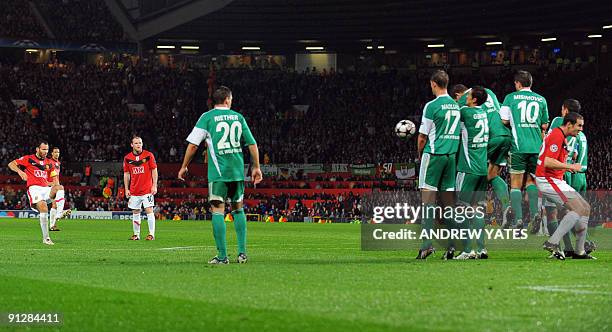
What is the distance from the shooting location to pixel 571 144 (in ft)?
54.9

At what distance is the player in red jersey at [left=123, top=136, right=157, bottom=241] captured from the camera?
24297mm

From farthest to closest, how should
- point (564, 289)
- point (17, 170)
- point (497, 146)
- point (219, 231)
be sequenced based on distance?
point (17, 170)
point (497, 146)
point (219, 231)
point (564, 289)

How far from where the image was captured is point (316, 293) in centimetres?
969

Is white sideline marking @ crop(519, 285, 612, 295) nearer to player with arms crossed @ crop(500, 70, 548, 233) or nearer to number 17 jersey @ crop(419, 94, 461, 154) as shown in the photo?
number 17 jersey @ crop(419, 94, 461, 154)

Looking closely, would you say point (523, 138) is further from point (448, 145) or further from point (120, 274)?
point (120, 274)

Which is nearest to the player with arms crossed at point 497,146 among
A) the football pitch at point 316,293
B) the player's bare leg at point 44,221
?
the football pitch at point 316,293

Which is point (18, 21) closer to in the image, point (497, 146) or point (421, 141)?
point (497, 146)

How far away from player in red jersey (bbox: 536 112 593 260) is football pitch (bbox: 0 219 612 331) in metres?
0.46

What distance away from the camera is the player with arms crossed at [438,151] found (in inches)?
579

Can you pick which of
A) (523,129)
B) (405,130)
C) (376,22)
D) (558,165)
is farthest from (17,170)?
(376,22)

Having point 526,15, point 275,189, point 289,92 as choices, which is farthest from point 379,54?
point 275,189

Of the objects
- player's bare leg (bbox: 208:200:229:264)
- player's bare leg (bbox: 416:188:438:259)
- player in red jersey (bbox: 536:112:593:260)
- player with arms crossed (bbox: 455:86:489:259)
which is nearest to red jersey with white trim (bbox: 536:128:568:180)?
player in red jersey (bbox: 536:112:593:260)

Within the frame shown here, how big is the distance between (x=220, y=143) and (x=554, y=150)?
16.8 feet

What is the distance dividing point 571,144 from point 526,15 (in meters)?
46.2
